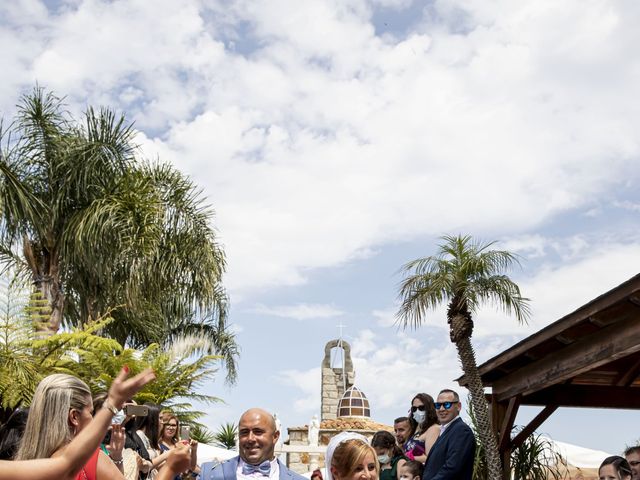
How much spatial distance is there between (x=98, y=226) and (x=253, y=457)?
16.7 m

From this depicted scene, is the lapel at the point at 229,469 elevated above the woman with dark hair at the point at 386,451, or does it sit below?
below

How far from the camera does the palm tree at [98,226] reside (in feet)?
67.1

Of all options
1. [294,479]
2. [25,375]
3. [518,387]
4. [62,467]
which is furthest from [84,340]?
[62,467]

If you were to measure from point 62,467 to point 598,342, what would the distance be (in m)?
8.06

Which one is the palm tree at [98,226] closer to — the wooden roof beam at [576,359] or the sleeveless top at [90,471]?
the wooden roof beam at [576,359]

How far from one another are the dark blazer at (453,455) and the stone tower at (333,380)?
39439mm

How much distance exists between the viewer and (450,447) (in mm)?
6609

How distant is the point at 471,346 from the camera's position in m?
14.9

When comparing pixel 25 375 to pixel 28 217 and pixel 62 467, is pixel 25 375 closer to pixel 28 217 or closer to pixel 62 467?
pixel 28 217

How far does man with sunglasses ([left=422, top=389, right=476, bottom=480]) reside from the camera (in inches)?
256

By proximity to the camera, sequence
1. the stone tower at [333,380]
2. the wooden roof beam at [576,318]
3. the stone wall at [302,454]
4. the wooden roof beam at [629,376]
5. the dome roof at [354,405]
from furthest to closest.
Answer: the stone tower at [333,380] < the dome roof at [354,405] < the stone wall at [302,454] < the wooden roof beam at [629,376] < the wooden roof beam at [576,318]

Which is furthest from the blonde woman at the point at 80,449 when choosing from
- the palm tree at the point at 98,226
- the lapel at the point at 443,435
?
the palm tree at the point at 98,226

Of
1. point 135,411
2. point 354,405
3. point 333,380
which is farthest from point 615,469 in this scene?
point 333,380

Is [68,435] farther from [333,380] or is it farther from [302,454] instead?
[333,380]
